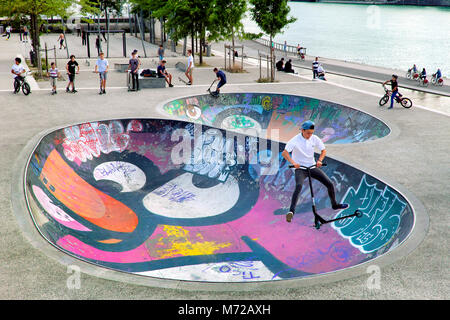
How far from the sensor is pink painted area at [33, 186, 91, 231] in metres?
9.14

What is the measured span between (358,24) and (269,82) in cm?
13295

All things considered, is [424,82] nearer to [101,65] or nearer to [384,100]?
[384,100]

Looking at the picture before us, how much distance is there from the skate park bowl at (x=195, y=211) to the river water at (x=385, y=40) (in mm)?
52664

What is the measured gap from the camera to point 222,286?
19.5ft

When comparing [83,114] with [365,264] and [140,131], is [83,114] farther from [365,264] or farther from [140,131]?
[365,264]

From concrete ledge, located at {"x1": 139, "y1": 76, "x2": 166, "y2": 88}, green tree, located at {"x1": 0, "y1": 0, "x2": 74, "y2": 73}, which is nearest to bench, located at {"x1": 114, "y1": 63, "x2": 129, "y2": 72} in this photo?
green tree, located at {"x1": 0, "y1": 0, "x2": 74, "y2": 73}

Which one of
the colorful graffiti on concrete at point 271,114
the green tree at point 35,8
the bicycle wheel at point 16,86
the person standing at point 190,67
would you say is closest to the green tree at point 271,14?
the person standing at point 190,67

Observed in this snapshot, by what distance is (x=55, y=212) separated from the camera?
30.6ft

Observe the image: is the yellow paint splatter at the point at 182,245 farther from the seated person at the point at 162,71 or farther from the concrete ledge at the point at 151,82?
the seated person at the point at 162,71

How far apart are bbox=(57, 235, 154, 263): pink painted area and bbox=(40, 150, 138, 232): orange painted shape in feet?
4.32

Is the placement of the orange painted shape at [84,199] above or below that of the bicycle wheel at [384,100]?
below

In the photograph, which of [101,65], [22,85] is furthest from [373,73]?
[22,85]

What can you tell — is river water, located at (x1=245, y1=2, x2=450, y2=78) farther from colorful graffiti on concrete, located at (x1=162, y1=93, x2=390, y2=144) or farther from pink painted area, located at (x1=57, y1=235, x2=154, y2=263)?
pink painted area, located at (x1=57, y1=235, x2=154, y2=263)

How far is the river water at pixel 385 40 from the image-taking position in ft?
242
